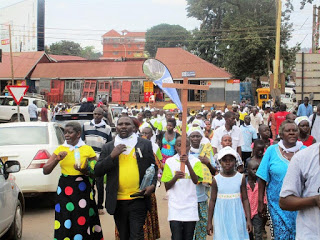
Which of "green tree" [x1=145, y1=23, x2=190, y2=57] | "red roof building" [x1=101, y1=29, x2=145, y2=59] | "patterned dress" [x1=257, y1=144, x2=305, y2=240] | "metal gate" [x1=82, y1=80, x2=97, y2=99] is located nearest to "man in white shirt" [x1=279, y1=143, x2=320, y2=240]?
"patterned dress" [x1=257, y1=144, x2=305, y2=240]

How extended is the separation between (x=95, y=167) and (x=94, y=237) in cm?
108

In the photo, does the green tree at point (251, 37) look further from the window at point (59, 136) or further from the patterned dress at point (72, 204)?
the patterned dress at point (72, 204)

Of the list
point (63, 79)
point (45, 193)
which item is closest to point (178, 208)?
point (45, 193)

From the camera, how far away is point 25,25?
5759cm

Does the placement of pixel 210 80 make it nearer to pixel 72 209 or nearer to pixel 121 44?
pixel 72 209

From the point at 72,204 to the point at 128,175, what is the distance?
0.81 metres

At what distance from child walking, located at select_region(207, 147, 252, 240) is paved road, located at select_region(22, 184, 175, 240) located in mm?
2202

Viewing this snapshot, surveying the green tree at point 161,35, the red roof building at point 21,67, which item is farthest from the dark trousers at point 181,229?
the green tree at point 161,35

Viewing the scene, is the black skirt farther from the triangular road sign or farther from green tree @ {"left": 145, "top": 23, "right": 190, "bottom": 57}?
green tree @ {"left": 145, "top": 23, "right": 190, "bottom": 57}

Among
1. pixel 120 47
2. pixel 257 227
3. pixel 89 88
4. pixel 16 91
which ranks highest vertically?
pixel 120 47

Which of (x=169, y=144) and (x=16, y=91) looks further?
(x=16, y=91)

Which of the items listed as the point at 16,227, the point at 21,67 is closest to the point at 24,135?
the point at 16,227

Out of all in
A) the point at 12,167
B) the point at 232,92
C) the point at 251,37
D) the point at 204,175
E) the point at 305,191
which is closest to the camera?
the point at 305,191

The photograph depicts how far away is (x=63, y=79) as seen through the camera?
4947cm
